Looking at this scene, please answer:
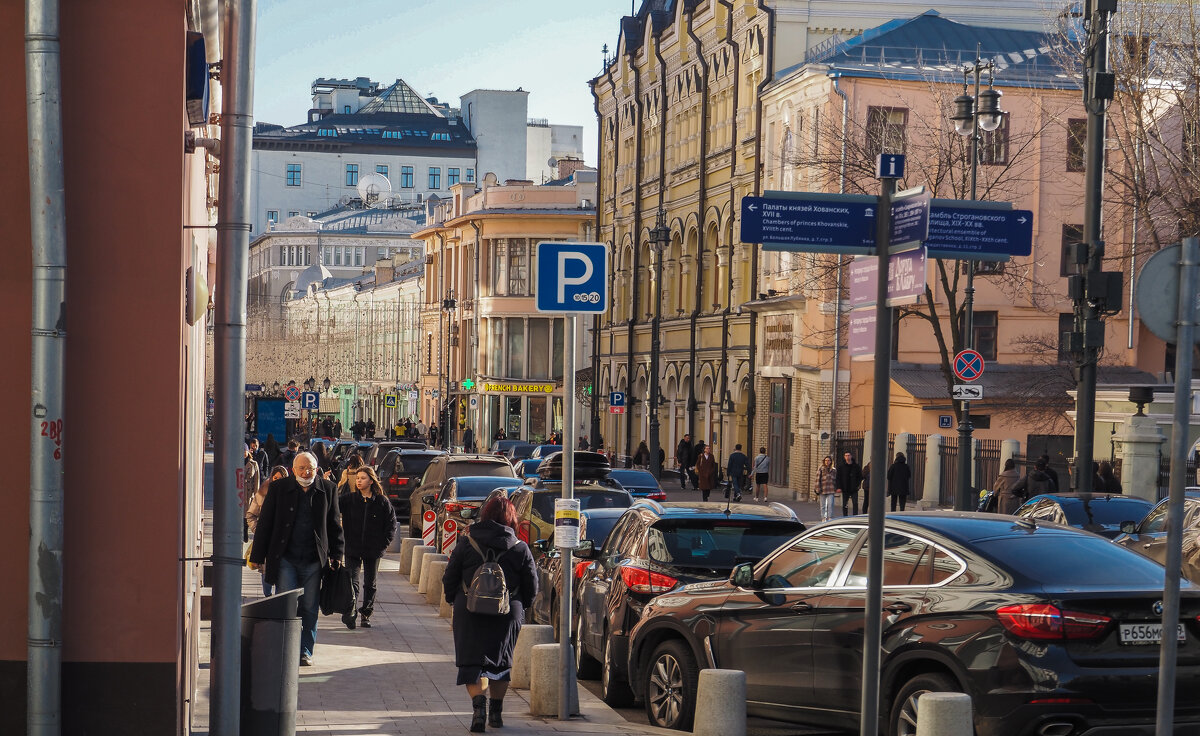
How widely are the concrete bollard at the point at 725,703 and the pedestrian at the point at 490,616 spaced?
1.48 meters

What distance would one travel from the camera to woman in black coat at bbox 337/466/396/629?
54.7 feet

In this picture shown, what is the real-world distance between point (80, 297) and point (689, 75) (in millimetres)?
52806

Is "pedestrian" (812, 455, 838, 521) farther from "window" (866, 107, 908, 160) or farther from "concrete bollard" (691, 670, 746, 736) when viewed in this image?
"concrete bollard" (691, 670, 746, 736)

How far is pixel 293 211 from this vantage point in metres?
151

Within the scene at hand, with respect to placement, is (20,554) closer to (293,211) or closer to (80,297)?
(80,297)

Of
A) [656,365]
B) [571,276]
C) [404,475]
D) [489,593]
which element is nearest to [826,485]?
[404,475]

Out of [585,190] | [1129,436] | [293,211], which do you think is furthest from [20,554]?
[293,211]

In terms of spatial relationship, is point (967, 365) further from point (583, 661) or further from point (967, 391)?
point (583, 661)

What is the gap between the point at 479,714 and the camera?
10.5 metres

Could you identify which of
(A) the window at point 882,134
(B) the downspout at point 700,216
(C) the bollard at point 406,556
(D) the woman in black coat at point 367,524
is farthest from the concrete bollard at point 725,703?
(B) the downspout at point 700,216

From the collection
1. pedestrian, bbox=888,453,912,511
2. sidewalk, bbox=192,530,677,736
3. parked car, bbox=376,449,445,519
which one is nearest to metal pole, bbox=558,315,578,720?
sidewalk, bbox=192,530,677,736

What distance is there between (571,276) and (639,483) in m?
17.3

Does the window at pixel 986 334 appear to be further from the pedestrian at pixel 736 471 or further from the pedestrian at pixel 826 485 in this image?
the pedestrian at pixel 826 485

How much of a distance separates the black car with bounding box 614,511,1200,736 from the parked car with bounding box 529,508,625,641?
14.5 ft
